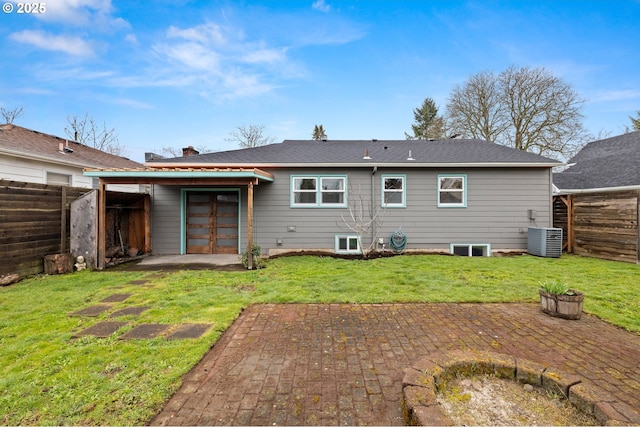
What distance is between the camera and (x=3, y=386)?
2.27 metres

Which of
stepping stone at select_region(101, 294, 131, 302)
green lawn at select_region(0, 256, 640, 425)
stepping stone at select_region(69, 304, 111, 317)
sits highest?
green lawn at select_region(0, 256, 640, 425)

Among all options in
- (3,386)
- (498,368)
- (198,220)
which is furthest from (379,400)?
(198,220)

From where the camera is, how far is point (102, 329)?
346 centimetres

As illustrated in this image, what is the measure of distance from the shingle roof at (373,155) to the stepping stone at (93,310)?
564 centimetres

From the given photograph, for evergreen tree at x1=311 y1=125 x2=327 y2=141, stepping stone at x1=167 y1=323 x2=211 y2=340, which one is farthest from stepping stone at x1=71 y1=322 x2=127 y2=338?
evergreen tree at x1=311 y1=125 x2=327 y2=141

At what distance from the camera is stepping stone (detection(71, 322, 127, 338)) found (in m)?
3.29

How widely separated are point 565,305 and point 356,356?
323 cm

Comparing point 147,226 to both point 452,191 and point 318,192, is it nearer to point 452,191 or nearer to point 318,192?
point 318,192

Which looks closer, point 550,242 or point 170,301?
point 170,301

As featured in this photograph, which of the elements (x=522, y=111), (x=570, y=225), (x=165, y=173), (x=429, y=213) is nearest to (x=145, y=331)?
(x=165, y=173)

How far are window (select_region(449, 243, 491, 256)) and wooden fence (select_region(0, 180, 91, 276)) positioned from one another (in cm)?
1116

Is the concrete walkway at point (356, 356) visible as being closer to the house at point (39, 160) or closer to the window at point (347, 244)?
the window at point (347, 244)

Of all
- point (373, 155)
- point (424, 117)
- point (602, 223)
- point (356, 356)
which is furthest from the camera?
point (424, 117)

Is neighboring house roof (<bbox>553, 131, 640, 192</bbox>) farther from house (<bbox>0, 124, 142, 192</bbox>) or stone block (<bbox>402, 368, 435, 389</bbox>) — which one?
house (<bbox>0, 124, 142, 192</bbox>)
